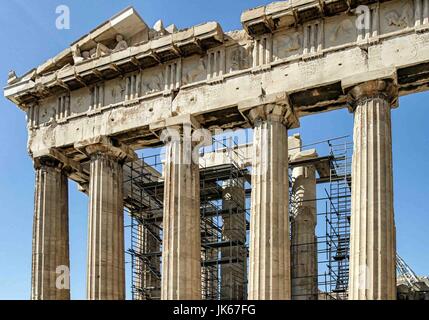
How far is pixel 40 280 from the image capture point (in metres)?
26.4

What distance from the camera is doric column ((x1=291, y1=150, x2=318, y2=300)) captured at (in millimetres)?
28828

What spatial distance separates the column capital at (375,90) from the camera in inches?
852

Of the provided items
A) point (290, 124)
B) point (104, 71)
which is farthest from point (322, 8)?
point (104, 71)

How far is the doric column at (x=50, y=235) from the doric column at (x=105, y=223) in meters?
1.78

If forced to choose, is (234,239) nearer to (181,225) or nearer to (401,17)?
(181,225)

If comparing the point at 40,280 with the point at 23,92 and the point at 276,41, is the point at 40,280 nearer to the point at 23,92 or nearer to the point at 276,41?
the point at 23,92

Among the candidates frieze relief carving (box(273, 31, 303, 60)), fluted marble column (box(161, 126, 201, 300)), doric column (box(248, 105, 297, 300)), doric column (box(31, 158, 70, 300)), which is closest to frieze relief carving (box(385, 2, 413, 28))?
frieze relief carving (box(273, 31, 303, 60))

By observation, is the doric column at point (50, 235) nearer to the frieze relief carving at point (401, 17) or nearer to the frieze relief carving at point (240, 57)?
the frieze relief carving at point (240, 57)

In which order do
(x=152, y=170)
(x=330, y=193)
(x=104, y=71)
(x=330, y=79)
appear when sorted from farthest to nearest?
1. (x=152, y=170)
2. (x=330, y=193)
3. (x=104, y=71)
4. (x=330, y=79)

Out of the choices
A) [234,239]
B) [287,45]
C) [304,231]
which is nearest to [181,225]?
[287,45]

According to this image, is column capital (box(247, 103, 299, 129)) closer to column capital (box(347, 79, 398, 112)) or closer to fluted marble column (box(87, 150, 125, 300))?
column capital (box(347, 79, 398, 112))

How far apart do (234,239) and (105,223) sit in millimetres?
7176

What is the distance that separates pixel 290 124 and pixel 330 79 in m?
2.26

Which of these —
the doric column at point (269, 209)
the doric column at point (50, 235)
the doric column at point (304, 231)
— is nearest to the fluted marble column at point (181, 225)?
the doric column at point (269, 209)
